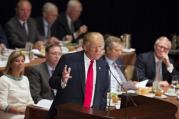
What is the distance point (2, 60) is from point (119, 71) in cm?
179

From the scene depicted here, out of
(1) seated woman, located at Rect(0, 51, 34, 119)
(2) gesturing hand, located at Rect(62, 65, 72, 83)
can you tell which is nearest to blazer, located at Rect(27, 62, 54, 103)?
(1) seated woman, located at Rect(0, 51, 34, 119)

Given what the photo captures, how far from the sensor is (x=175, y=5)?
11.2 metres

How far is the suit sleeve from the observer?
6.73 metres

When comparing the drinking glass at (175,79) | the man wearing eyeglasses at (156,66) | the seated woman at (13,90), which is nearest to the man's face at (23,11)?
the man wearing eyeglasses at (156,66)

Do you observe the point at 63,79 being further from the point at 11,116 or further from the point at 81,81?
the point at 11,116

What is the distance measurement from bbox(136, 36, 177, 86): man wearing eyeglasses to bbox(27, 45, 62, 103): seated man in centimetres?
149

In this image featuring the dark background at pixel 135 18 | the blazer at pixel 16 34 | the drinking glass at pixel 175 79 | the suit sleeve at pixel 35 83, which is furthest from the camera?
the dark background at pixel 135 18

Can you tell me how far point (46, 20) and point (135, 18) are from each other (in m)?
2.15

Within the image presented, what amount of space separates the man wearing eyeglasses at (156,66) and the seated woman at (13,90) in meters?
2.12

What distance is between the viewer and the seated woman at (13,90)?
6188mm

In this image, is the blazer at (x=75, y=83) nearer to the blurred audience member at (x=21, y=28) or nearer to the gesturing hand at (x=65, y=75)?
the gesturing hand at (x=65, y=75)

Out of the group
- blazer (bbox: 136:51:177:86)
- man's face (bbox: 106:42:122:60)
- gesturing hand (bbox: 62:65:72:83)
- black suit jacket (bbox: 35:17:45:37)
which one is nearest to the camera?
gesturing hand (bbox: 62:65:72:83)

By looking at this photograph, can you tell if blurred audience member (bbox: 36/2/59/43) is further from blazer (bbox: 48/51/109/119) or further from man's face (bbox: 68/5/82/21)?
blazer (bbox: 48/51/109/119)

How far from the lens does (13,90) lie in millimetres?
6289
